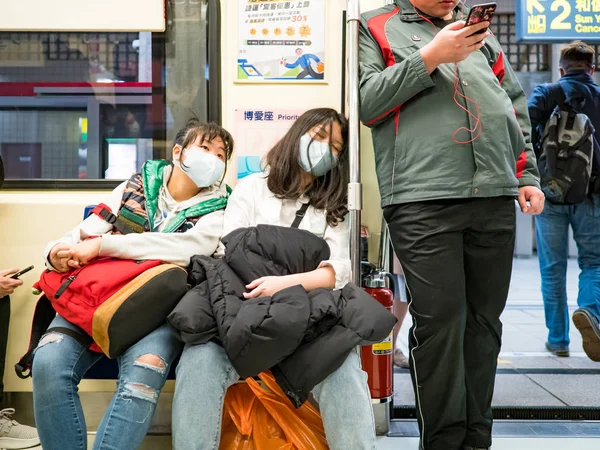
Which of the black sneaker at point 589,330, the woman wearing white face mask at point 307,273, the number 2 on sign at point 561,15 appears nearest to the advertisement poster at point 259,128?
the woman wearing white face mask at point 307,273

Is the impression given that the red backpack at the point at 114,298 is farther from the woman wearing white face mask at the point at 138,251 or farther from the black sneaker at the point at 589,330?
the black sneaker at the point at 589,330

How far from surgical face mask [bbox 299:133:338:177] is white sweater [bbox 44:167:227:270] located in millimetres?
398

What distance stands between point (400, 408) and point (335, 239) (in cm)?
121

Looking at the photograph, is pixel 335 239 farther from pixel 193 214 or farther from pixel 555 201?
pixel 555 201

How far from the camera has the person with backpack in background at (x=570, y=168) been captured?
13.1ft

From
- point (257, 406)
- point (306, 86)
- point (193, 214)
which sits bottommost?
point (257, 406)

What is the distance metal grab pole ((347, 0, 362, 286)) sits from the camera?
225 centimetres

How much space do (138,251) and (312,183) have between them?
0.75 metres

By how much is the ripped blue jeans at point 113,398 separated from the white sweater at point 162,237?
32 cm

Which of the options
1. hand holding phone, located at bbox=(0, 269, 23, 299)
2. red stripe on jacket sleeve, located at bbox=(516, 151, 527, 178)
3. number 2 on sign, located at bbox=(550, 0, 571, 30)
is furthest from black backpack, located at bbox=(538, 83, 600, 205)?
hand holding phone, located at bbox=(0, 269, 23, 299)

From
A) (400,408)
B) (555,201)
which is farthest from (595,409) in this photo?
(555,201)

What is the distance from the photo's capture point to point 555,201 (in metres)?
4.07

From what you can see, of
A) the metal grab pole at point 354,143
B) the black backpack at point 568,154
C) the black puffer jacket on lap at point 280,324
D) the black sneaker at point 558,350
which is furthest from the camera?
the black sneaker at point 558,350

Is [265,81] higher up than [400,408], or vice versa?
[265,81]
